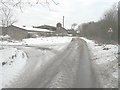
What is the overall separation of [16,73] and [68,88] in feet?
13.3

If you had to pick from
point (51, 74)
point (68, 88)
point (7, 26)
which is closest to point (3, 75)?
point (51, 74)

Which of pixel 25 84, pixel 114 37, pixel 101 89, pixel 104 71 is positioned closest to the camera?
pixel 101 89

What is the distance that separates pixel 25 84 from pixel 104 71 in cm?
487

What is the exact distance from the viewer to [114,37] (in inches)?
1822

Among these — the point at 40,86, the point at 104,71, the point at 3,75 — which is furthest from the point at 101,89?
the point at 3,75

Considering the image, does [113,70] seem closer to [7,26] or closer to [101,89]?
[101,89]

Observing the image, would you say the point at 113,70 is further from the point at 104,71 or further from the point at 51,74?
the point at 51,74

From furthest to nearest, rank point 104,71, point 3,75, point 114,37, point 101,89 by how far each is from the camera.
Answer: point 114,37 < point 104,71 < point 3,75 < point 101,89

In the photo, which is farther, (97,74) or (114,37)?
(114,37)

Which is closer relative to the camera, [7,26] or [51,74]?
[51,74]

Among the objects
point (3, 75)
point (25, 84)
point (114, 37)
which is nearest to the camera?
point (25, 84)

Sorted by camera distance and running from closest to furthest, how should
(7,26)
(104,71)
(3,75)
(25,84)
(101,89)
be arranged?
(101,89), (25,84), (3,75), (104,71), (7,26)

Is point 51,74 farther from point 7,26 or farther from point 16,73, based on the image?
point 7,26

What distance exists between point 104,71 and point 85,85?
381cm
